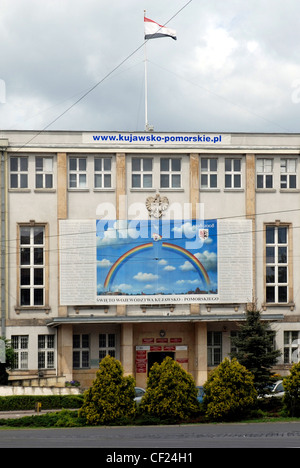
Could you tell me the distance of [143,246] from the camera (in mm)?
51969

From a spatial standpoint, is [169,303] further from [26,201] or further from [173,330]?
[26,201]

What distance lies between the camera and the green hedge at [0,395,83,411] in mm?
44562

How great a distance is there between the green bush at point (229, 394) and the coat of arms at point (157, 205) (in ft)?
63.3

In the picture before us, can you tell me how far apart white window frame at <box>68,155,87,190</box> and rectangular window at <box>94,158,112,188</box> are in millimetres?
680

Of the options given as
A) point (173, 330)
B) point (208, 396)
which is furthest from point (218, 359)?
point (208, 396)

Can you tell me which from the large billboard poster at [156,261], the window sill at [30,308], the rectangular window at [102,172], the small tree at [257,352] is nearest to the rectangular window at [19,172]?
the rectangular window at [102,172]

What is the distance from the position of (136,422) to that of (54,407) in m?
13.0

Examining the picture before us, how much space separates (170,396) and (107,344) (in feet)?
65.7

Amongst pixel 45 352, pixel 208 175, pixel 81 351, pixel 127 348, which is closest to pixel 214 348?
pixel 127 348

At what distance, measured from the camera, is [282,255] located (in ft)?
177

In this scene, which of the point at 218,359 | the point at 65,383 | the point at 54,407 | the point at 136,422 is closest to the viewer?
the point at 136,422

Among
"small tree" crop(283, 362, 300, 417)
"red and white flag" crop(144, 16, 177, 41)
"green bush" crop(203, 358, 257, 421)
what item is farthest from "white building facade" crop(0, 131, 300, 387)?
"small tree" crop(283, 362, 300, 417)

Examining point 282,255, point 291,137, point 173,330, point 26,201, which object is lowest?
point 173,330

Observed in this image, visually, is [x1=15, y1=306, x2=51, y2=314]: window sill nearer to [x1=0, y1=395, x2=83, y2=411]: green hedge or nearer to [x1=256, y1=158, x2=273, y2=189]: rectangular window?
[x1=0, y1=395, x2=83, y2=411]: green hedge
